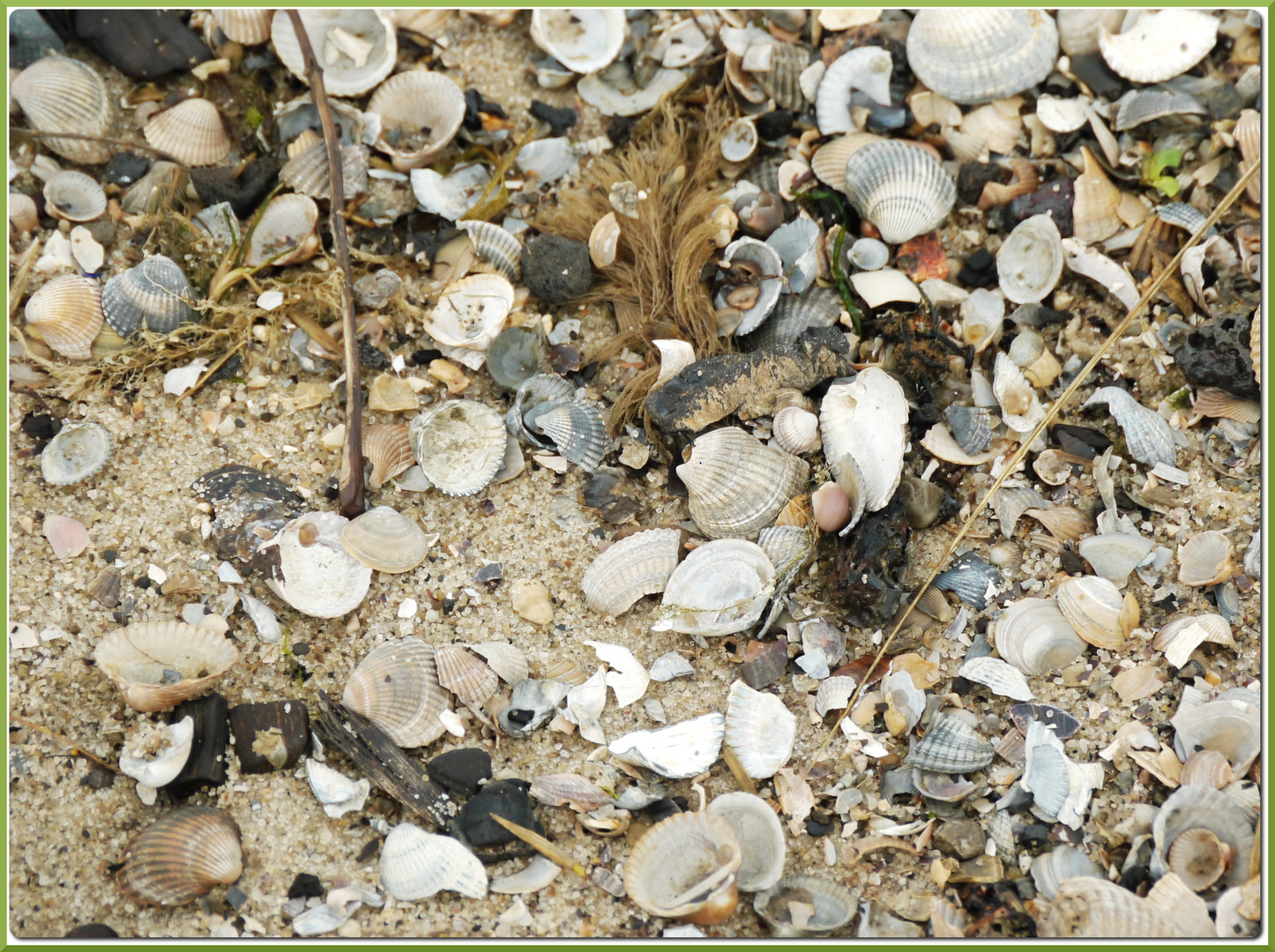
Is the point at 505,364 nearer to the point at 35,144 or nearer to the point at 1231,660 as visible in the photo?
the point at 35,144

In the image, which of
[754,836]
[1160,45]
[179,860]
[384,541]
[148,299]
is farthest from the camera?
[1160,45]

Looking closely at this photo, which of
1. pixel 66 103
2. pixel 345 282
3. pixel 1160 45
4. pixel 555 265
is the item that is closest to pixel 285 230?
pixel 345 282

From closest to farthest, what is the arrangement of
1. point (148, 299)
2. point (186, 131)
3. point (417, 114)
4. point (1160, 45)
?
1. point (148, 299)
2. point (1160, 45)
3. point (186, 131)
4. point (417, 114)

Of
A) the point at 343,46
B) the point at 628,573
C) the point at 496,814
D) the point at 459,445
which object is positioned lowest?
the point at 496,814

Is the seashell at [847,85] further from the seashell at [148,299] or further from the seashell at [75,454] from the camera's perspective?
the seashell at [75,454]

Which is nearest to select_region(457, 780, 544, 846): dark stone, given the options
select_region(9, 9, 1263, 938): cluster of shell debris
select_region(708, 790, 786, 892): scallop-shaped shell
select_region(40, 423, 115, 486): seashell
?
select_region(9, 9, 1263, 938): cluster of shell debris

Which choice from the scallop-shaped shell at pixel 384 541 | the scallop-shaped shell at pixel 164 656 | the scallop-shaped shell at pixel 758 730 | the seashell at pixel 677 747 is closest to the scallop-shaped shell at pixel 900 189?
the scallop-shaped shell at pixel 758 730

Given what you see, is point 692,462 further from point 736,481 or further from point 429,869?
point 429,869
